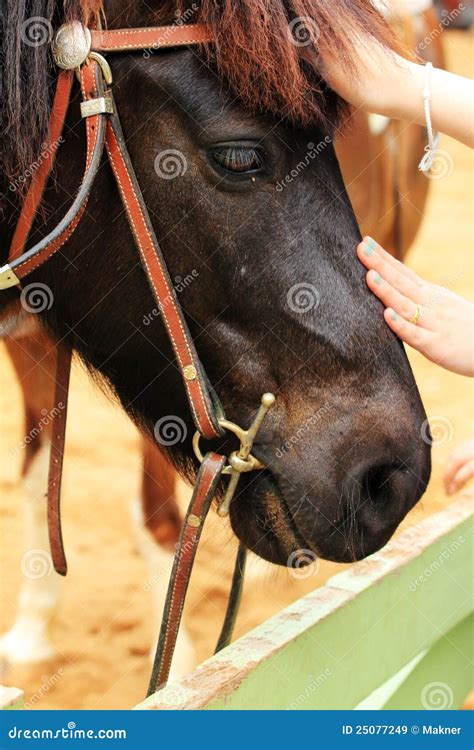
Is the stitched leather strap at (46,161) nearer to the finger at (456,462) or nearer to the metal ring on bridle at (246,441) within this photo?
the metal ring on bridle at (246,441)

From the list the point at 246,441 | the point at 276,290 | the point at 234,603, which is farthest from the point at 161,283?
the point at 234,603

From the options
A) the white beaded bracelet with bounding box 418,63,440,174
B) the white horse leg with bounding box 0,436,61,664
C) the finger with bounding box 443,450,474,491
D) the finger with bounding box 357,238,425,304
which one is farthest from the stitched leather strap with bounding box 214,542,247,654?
the white horse leg with bounding box 0,436,61,664

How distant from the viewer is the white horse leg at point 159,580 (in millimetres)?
Result: 2637

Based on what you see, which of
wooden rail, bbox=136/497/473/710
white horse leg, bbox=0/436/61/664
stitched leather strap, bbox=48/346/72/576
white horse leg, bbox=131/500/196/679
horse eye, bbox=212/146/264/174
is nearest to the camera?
wooden rail, bbox=136/497/473/710

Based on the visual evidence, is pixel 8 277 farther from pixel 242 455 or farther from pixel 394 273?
pixel 394 273

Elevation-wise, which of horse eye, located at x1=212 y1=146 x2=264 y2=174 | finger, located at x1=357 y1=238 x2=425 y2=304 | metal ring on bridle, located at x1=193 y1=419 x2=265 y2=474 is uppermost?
finger, located at x1=357 y1=238 x2=425 y2=304

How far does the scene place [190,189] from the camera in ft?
4.62

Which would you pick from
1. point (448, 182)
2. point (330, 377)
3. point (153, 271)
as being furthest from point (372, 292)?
point (448, 182)

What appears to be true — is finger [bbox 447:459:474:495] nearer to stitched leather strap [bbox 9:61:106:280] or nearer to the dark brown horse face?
the dark brown horse face

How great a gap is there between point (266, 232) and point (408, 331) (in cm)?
31

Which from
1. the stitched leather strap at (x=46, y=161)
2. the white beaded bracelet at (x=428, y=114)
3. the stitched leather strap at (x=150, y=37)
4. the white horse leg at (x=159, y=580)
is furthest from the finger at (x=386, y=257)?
the white horse leg at (x=159, y=580)

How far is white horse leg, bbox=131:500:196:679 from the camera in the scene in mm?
2637

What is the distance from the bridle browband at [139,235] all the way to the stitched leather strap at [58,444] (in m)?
0.36

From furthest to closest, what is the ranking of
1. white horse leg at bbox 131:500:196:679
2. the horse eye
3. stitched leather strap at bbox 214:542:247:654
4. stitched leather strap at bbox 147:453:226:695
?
white horse leg at bbox 131:500:196:679, stitched leather strap at bbox 214:542:247:654, stitched leather strap at bbox 147:453:226:695, the horse eye
